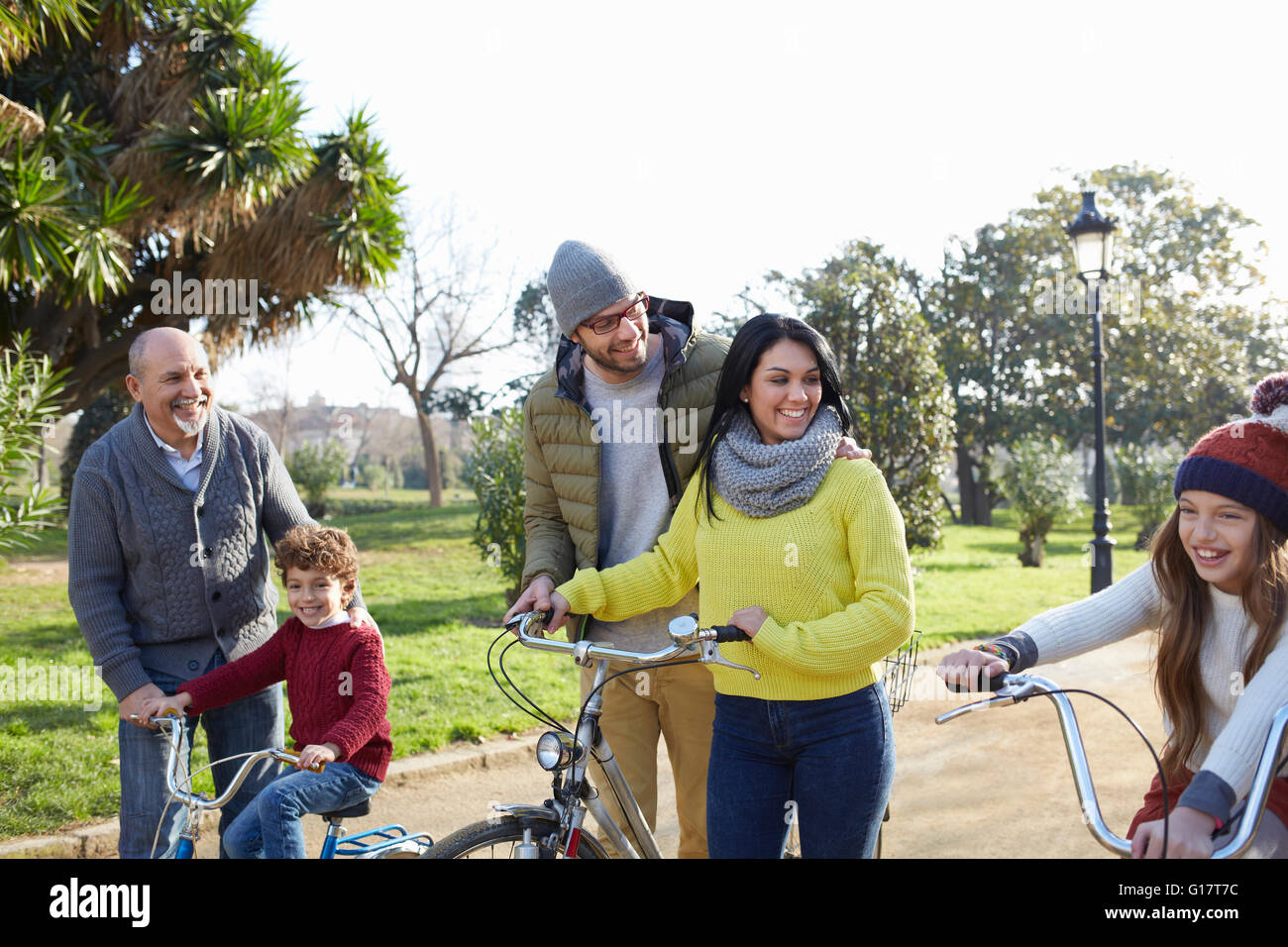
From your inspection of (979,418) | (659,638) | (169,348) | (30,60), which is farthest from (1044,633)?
(979,418)

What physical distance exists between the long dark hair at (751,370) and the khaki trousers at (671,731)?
2.61ft

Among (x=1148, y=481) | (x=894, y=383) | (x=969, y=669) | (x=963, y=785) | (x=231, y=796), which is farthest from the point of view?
(x=1148, y=481)

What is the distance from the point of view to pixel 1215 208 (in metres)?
28.0

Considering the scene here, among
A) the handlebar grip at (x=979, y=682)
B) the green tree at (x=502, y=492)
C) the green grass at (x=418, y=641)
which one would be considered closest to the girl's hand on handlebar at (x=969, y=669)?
the handlebar grip at (x=979, y=682)

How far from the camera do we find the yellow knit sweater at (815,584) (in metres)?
2.23

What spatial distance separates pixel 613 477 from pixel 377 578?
959cm

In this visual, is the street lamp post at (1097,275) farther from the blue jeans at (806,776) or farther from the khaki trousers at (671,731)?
the blue jeans at (806,776)

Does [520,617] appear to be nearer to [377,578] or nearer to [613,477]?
[613,477]

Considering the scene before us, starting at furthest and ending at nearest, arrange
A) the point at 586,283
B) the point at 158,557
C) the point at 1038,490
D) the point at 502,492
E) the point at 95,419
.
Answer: the point at 1038,490 < the point at 95,419 < the point at 502,492 < the point at 158,557 < the point at 586,283

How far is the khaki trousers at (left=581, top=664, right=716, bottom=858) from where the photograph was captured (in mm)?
3090

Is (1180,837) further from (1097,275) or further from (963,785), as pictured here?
(1097,275)

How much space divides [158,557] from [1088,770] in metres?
2.63

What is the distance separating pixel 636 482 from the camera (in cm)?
315

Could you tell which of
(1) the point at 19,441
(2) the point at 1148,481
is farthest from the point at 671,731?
(2) the point at 1148,481
